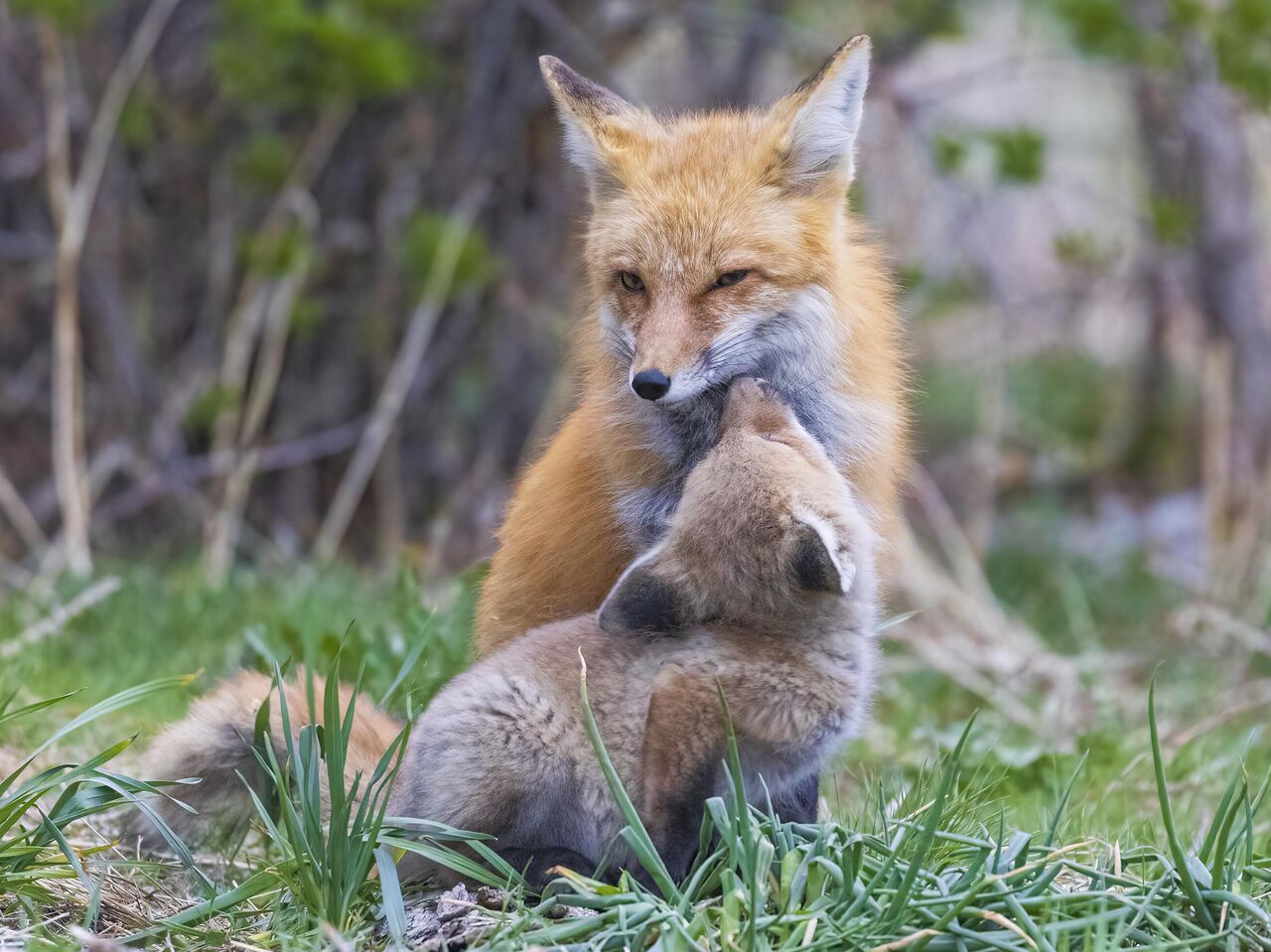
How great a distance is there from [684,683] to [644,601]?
22cm

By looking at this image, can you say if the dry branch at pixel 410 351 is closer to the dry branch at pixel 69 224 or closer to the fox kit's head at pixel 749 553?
the dry branch at pixel 69 224

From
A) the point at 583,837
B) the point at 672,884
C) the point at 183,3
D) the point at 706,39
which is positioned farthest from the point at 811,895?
the point at 183,3

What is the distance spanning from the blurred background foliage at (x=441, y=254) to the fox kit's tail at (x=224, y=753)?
5.04m

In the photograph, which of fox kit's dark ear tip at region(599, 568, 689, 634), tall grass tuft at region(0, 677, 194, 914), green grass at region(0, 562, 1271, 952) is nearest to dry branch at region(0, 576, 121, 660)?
green grass at region(0, 562, 1271, 952)

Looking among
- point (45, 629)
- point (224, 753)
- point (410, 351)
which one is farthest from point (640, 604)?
point (410, 351)

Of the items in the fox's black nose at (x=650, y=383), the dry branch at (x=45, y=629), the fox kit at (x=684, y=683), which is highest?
the fox's black nose at (x=650, y=383)

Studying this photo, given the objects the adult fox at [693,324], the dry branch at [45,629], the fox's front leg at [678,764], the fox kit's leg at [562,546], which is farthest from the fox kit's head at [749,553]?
the dry branch at [45,629]

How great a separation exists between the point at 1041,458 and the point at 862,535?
1016 cm

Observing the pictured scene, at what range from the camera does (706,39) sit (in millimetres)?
10508

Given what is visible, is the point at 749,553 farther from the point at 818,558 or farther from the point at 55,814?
the point at 55,814

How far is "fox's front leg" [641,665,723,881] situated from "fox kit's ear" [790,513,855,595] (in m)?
0.36

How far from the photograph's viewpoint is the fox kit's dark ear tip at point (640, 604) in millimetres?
3252

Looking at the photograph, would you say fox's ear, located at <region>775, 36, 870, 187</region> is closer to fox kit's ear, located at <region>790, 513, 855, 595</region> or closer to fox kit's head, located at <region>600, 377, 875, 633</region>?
fox kit's head, located at <region>600, 377, 875, 633</region>

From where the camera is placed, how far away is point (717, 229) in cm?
395
